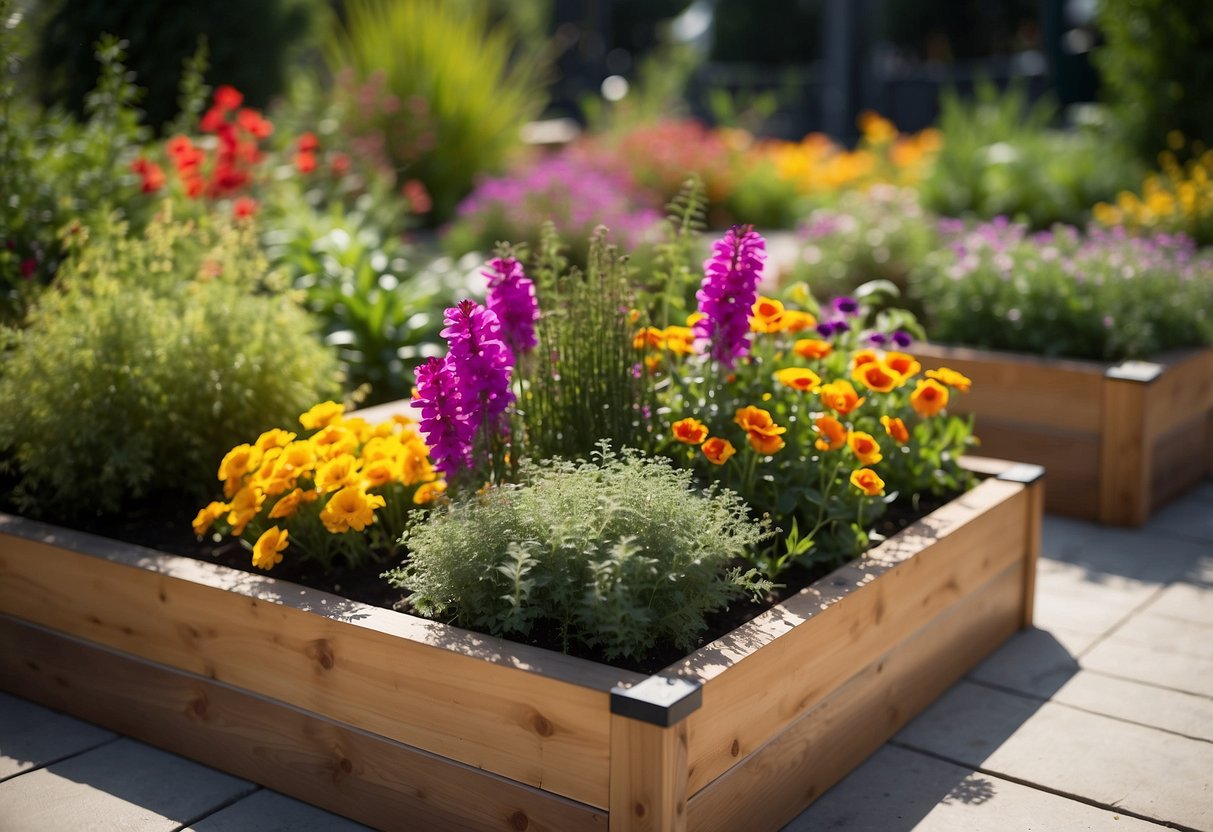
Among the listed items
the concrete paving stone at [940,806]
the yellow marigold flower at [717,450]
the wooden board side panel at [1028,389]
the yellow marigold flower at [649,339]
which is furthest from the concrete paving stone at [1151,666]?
the yellow marigold flower at [649,339]

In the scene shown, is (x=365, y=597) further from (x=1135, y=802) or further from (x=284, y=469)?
(x=1135, y=802)

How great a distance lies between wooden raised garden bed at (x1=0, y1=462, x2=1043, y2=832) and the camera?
2.15 m

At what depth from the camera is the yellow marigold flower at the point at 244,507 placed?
107 inches

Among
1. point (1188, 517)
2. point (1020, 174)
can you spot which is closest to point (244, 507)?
point (1188, 517)

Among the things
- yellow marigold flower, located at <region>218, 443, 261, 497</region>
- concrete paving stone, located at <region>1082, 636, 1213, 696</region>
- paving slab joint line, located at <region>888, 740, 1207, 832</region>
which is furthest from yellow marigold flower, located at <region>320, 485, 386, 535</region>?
concrete paving stone, located at <region>1082, 636, 1213, 696</region>

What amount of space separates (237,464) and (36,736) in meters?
0.75

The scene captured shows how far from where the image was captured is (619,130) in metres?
9.26

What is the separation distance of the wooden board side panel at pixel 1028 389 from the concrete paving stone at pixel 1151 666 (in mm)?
1070

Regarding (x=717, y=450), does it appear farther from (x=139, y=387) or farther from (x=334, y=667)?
(x=139, y=387)

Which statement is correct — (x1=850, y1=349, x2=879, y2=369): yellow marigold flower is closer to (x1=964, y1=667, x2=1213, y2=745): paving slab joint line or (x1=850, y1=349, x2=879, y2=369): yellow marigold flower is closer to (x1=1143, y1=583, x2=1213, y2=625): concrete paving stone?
(x1=964, y1=667, x2=1213, y2=745): paving slab joint line

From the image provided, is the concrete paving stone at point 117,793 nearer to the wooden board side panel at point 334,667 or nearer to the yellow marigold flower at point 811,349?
the wooden board side panel at point 334,667

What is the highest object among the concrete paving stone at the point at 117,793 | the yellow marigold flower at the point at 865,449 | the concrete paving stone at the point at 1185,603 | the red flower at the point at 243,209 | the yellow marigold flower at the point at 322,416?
the red flower at the point at 243,209

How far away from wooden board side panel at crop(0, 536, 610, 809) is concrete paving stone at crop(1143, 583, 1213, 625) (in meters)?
2.07

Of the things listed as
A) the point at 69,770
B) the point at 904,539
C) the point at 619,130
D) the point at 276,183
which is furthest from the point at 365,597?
the point at 619,130
